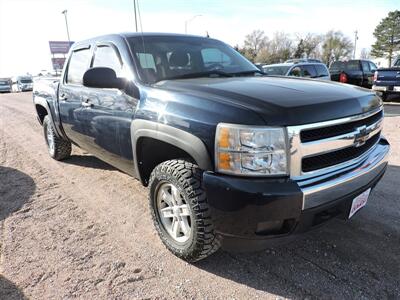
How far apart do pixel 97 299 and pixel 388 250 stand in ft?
7.53

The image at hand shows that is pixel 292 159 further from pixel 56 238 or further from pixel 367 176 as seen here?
pixel 56 238

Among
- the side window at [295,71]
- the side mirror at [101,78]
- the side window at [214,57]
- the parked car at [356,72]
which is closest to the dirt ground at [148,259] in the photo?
the side mirror at [101,78]

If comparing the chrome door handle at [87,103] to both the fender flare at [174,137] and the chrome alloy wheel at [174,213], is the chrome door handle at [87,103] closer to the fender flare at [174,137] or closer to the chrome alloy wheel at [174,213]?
the fender flare at [174,137]

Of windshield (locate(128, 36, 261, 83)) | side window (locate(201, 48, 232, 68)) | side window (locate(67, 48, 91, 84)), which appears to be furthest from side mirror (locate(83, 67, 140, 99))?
side window (locate(67, 48, 91, 84))

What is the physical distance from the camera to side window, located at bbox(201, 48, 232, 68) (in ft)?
12.1

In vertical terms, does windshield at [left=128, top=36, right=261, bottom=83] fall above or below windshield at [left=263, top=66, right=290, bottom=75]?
above

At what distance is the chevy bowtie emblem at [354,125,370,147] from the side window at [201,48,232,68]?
1.65m

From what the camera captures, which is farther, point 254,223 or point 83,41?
point 83,41

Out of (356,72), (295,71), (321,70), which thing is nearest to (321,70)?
(321,70)

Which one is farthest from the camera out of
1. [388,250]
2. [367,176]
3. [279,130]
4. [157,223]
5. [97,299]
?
[157,223]

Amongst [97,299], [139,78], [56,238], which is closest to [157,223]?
[97,299]

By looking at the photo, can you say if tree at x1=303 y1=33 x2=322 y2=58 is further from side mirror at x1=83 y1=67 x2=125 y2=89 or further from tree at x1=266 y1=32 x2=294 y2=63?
side mirror at x1=83 y1=67 x2=125 y2=89

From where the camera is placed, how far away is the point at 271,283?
8.21 ft

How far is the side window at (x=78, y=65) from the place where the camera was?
163 inches
